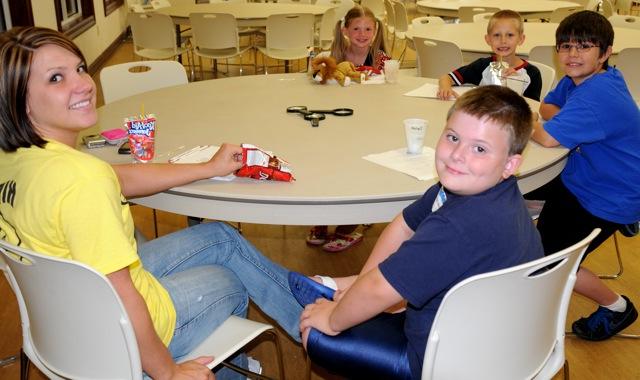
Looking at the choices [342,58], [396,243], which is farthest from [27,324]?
[342,58]

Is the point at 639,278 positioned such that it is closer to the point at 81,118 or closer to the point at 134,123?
the point at 134,123

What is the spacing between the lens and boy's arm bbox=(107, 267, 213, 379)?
122 centimetres

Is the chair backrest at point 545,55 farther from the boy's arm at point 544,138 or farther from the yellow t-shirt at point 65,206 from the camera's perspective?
the yellow t-shirt at point 65,206

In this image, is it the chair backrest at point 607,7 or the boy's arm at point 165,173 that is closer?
the boy's arm at point 165,173

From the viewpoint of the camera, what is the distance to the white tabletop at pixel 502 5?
5875mm

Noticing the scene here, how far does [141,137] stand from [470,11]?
4.84 meters

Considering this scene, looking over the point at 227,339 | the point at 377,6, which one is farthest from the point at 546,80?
the point at 377,6

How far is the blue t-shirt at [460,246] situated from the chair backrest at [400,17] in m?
5.45

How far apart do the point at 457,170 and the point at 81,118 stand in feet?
2.84

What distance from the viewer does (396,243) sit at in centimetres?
160

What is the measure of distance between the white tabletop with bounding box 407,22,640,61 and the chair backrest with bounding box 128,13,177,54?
2.26 m

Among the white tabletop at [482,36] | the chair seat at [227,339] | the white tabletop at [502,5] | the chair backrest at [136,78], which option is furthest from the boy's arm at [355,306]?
the white tabletop at [502,5]

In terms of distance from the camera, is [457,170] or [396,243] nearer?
[457,170]

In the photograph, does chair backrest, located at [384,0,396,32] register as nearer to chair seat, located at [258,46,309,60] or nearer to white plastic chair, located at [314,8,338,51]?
white plastic chair, located at [314,8,338,51]
